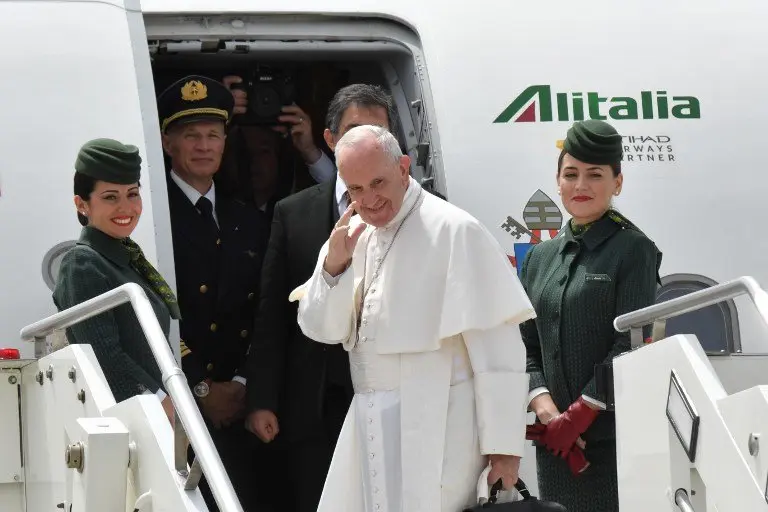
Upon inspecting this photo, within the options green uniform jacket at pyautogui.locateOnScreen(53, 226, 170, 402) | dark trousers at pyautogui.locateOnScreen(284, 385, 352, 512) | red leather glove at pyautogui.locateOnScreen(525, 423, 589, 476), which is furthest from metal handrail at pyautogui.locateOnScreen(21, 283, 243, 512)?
red leather glove at pyautogui.locateOnScreen(525, 423, 589, 476)

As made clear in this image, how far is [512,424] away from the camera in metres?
A: 5.05

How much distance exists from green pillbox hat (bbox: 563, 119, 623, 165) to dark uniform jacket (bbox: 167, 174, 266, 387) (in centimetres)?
166

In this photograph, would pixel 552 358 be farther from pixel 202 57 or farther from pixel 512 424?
pixel 202 57

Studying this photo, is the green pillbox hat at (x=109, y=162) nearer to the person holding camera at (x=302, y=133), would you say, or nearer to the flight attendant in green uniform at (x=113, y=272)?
the flight attendant in green uniform at (x=113, y=272)

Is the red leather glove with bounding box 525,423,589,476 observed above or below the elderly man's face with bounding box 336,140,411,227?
below

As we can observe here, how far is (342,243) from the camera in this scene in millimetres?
5059

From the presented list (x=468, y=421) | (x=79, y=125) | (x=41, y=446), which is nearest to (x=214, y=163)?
(x=79, y=125)

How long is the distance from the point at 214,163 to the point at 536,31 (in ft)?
6.24

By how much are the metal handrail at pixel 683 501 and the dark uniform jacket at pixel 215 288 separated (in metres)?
2.35

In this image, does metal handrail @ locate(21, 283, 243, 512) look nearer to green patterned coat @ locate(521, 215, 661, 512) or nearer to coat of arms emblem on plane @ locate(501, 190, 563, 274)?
green patterned coat @ locate(521, 215, 661, 512)

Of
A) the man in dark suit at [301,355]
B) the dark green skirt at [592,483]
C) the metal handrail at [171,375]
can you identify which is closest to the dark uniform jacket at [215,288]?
the man in dark suit at [301,355]

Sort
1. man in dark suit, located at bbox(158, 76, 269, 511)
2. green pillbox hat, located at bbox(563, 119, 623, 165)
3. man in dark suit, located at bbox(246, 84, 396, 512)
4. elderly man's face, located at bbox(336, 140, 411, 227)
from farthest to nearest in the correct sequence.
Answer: man in dark suit, located at bbox(158, 76, 269, 511)
man in dark suit, located at bbox(246, 84, 396, 512)
green pillbox hat, located at bbox(563, 119, 623, 165)
elderly man's face, located at bbox(336, 140, 411, 227)

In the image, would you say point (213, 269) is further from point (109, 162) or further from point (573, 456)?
point (573, 456)

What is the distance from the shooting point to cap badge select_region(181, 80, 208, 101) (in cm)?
682
